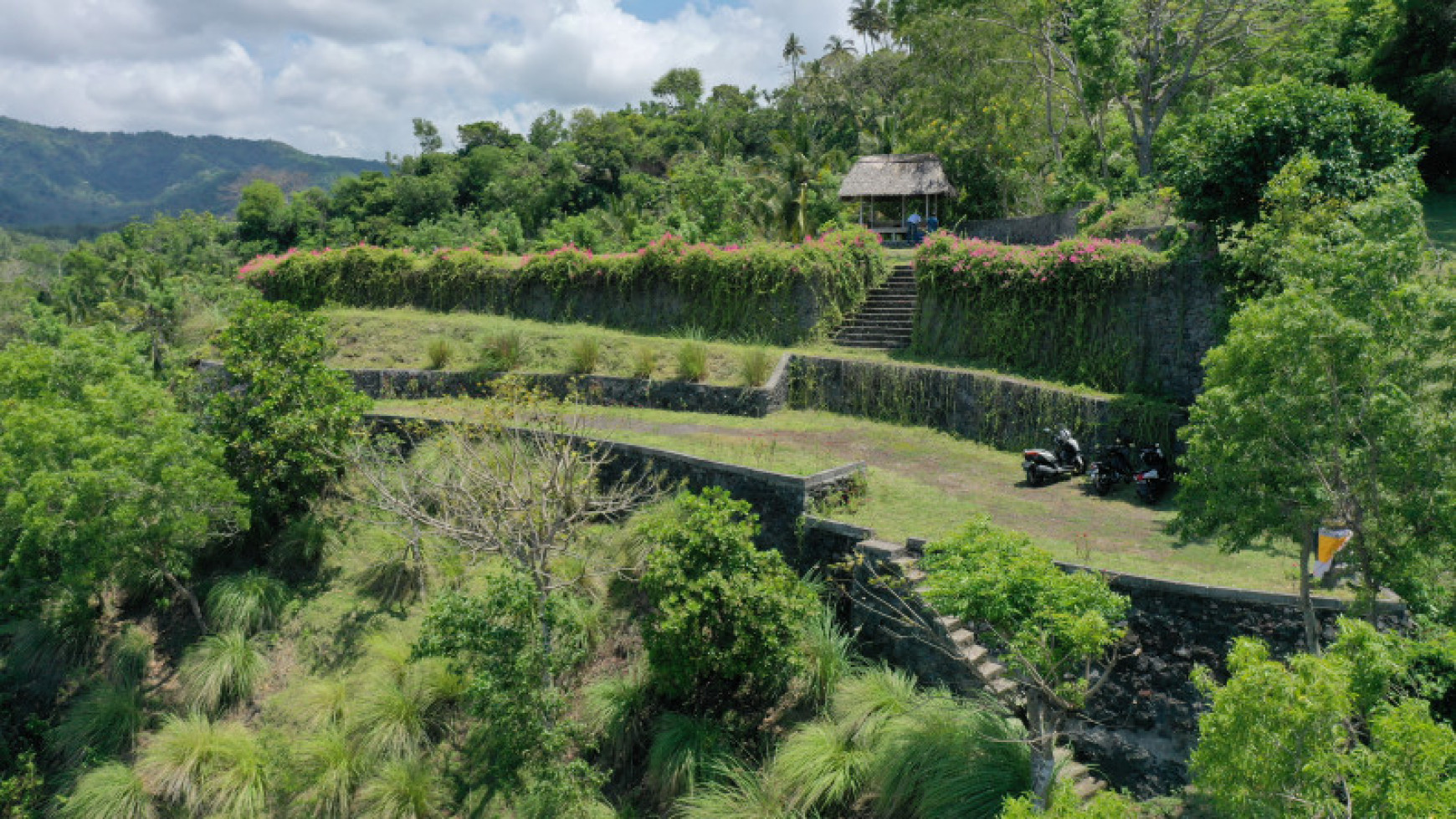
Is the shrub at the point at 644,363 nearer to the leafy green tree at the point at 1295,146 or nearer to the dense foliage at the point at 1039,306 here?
the dense foliage at the point at 1039,306

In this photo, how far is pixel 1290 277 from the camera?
22.9 ft

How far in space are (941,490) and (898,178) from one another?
15.1 meters

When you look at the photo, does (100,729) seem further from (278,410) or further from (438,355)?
(438,355)

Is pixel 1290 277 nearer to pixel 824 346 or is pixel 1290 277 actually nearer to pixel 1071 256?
pixel 1071 256

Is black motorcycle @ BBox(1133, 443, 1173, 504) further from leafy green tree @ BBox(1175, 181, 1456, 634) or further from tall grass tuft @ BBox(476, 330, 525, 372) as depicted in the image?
tall grass tuft @ BBox(476, 330, 525, 372)

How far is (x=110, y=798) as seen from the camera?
10.4 m

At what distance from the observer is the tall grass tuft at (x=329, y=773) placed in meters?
9.94

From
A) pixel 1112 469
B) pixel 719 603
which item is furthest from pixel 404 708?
pixel 1112 469

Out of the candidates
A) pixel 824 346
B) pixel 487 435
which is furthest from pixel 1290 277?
pixel 824 346

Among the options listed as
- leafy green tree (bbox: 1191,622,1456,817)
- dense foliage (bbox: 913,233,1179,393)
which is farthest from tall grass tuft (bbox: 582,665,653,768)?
dense foliage (bbox: 913,233,1179,393)

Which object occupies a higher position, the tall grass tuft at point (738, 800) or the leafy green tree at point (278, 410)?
the leafy green tree at point (278, 410)

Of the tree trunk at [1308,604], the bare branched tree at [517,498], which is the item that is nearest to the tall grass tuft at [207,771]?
the bare branched tree at [517,498]

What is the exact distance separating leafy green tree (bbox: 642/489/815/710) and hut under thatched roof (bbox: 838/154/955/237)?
16001mm

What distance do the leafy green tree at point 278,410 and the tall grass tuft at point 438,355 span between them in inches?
169
